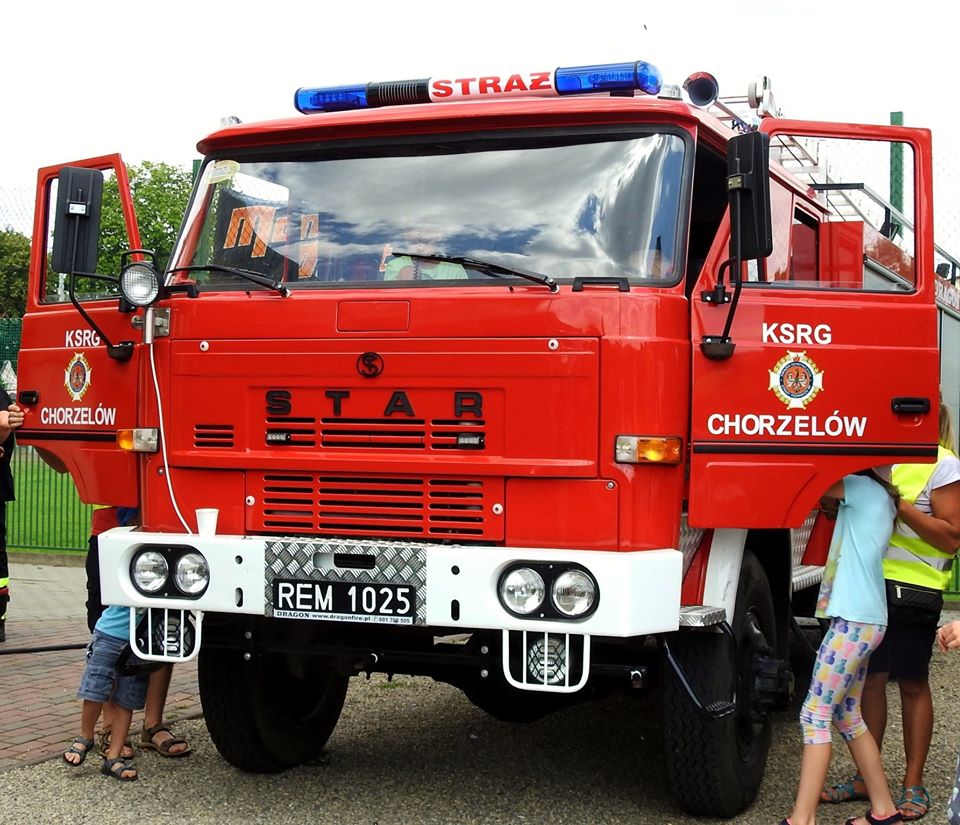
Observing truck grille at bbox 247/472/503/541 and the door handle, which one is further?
the door handle

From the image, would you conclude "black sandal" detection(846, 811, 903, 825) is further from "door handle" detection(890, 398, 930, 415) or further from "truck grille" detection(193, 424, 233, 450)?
"truck grille" detection(193, 424, 233, 450)

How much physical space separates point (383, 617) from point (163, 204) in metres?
18.4

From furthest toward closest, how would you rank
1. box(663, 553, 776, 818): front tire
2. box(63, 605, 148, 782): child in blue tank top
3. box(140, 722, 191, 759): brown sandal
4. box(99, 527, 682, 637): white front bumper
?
box(140, 722, 191, 759): brown sandal → box(63, 605, 148, 782): child in blue tank top → box(663, 553, 776, 818): front tire → box(99, 527, 682, 637): white front bumper

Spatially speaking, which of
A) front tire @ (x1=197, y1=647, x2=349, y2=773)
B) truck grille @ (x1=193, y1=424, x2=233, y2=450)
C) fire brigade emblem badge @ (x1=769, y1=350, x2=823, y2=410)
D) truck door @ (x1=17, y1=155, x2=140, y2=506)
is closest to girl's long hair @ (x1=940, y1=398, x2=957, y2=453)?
fire brigade emblem badge @ (x1=769, y1=350, x2=823, y2=410)

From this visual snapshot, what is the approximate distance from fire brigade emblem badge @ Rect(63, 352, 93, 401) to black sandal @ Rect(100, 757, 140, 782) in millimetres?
1548

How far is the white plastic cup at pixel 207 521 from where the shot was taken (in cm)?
490

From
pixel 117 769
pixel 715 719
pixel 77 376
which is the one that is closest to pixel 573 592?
pixel 715 719

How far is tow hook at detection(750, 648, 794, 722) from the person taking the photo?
509 cm

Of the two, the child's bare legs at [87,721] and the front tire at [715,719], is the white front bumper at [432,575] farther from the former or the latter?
the child's bare legs at [87,721]

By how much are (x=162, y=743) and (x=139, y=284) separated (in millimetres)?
2178

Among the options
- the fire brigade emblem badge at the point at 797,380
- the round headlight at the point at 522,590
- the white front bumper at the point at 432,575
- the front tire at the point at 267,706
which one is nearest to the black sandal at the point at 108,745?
the front tire at the point at 267,706

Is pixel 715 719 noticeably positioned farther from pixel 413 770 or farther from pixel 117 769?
pixel 117 769

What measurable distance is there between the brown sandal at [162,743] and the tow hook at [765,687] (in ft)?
8.40

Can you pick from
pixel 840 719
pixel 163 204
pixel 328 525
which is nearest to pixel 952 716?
pixel 840 719
